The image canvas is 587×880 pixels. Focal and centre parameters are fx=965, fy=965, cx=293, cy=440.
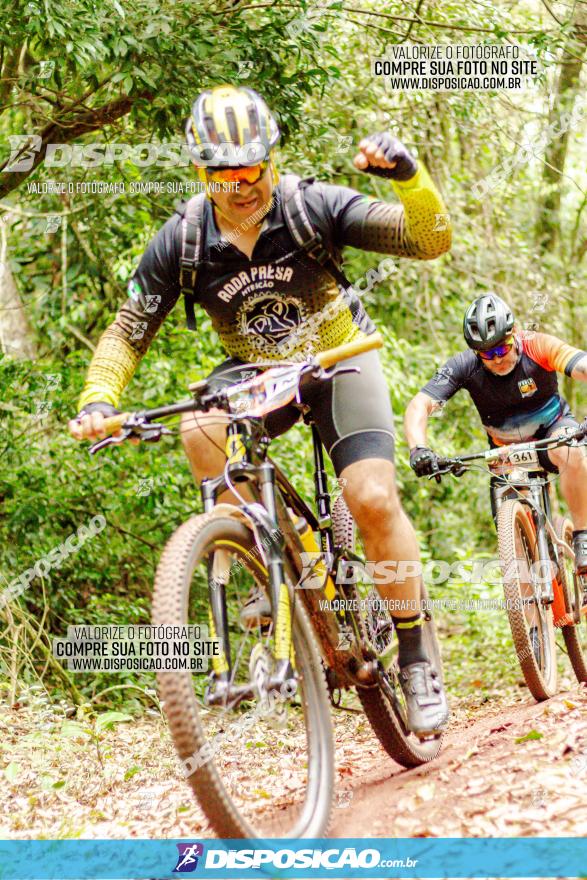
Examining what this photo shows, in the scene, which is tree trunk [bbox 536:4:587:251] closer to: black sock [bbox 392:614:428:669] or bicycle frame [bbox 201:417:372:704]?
black sock [bbox 392:614:428:669]

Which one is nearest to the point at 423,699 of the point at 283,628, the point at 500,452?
the point at 283,628

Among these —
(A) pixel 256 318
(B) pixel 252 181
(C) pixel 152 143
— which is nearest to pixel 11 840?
(A) pixel 256 318

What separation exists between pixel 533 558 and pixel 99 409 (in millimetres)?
3686

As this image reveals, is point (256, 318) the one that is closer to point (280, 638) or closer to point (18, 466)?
point (280, 638)

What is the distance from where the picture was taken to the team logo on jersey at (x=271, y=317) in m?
3.84

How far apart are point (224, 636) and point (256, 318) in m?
1.39

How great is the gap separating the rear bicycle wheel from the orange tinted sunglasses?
1.48 metres

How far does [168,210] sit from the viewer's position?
751 centimetres

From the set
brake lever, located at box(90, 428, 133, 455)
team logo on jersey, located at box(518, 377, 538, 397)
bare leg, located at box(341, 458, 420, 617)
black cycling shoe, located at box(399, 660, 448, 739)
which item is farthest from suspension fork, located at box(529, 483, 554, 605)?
brake lever, located at box(90, 428, 133, 455)

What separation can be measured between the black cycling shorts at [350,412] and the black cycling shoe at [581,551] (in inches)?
125

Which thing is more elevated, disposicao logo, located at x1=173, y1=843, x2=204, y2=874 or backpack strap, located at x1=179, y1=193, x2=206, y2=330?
backpack strap, located at x1=179, y1=193, x2=206, y2=330

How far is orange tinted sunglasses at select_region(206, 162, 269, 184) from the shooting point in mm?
3477

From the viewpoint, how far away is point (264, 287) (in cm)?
379

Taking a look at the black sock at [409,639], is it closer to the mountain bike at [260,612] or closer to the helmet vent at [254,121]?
the mountain bike at [260,612]
